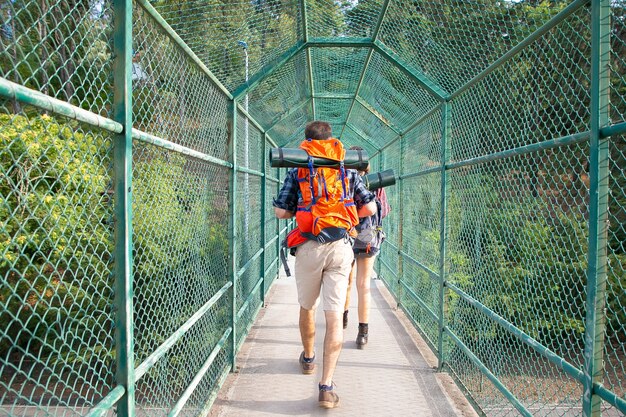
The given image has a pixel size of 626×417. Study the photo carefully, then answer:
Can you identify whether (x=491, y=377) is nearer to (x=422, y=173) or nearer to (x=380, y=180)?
(x=380, y=180)

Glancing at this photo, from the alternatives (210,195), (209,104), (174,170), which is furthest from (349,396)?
(209,104)

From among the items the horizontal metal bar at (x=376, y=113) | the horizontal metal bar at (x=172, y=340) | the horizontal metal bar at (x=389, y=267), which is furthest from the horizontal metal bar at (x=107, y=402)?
the horizontal metal bar at (x=376, y=113)

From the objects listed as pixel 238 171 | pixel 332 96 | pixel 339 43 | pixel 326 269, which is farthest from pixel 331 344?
pixel 332 96

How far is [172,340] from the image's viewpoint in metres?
2.50

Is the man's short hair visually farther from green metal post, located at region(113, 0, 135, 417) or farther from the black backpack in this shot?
green metal post, located at region(113, 0, 135, 417)

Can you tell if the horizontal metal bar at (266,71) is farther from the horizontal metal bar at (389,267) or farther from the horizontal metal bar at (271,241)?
the horizontal metal bar at (389,267)

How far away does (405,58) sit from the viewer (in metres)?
4.82

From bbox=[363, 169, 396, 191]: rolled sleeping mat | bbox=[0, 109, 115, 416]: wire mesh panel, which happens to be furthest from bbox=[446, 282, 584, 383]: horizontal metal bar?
bbox=[0, 109, 115, 416]: wire mesh panel

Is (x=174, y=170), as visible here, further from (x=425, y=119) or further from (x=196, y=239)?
(x=425, y=119)

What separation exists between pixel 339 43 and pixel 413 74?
3.14ft

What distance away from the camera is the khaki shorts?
3.53 m

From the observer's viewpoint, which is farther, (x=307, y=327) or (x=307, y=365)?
(x=307, y=365)

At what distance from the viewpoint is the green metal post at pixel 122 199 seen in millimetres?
1836

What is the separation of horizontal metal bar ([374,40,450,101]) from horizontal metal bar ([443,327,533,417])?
207 cm
